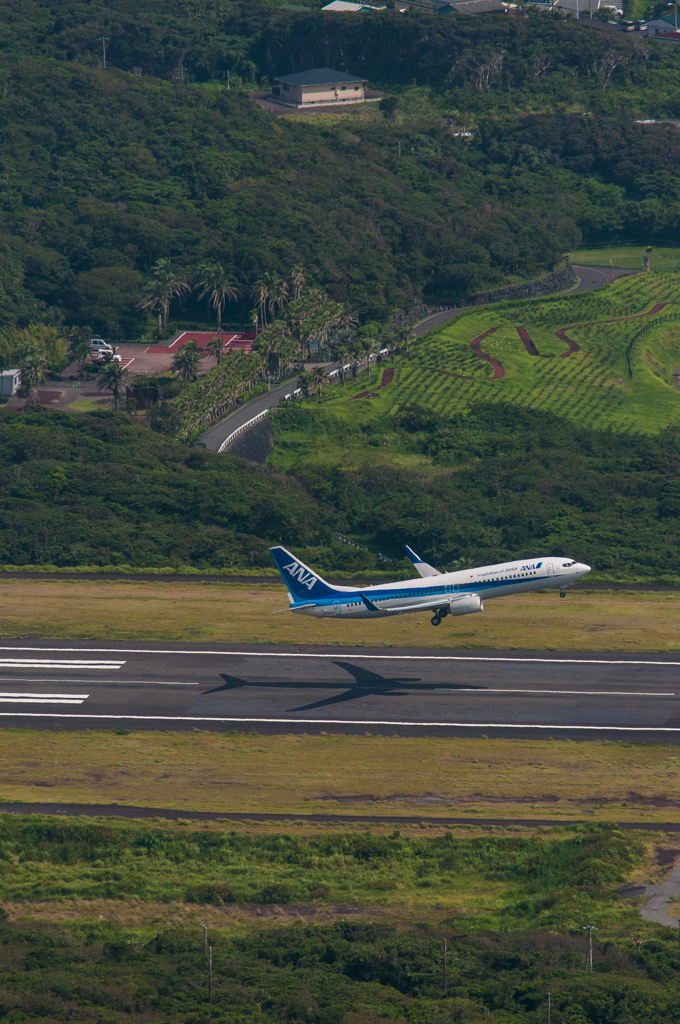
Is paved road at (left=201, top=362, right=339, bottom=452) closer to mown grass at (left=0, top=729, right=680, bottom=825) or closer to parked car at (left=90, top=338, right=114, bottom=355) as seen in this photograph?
parked car at (left=90, top=338, right=114, bottom=355)

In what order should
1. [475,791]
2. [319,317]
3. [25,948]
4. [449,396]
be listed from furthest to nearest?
1. [319,317]
2. [449,396]
3. [475,791]
4. [25,948]

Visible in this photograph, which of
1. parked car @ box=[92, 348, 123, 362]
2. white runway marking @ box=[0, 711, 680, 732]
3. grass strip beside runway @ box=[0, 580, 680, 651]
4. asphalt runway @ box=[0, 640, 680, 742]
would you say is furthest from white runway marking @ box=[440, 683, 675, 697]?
parked car @ box=[92, 348, 123, 362]

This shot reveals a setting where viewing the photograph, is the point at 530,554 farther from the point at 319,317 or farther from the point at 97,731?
the point at 319,317

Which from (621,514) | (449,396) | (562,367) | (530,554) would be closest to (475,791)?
(530,554)

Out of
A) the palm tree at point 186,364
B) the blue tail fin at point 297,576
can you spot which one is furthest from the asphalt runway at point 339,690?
the palm tree at point 186,364

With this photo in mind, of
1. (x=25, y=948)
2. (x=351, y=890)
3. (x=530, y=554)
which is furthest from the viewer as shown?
(x=530, y=554)

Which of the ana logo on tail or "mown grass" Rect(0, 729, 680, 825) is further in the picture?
the ana logo on tail

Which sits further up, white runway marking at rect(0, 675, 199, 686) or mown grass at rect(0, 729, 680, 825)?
mown grass at rect(0, 729, 680, 825)
